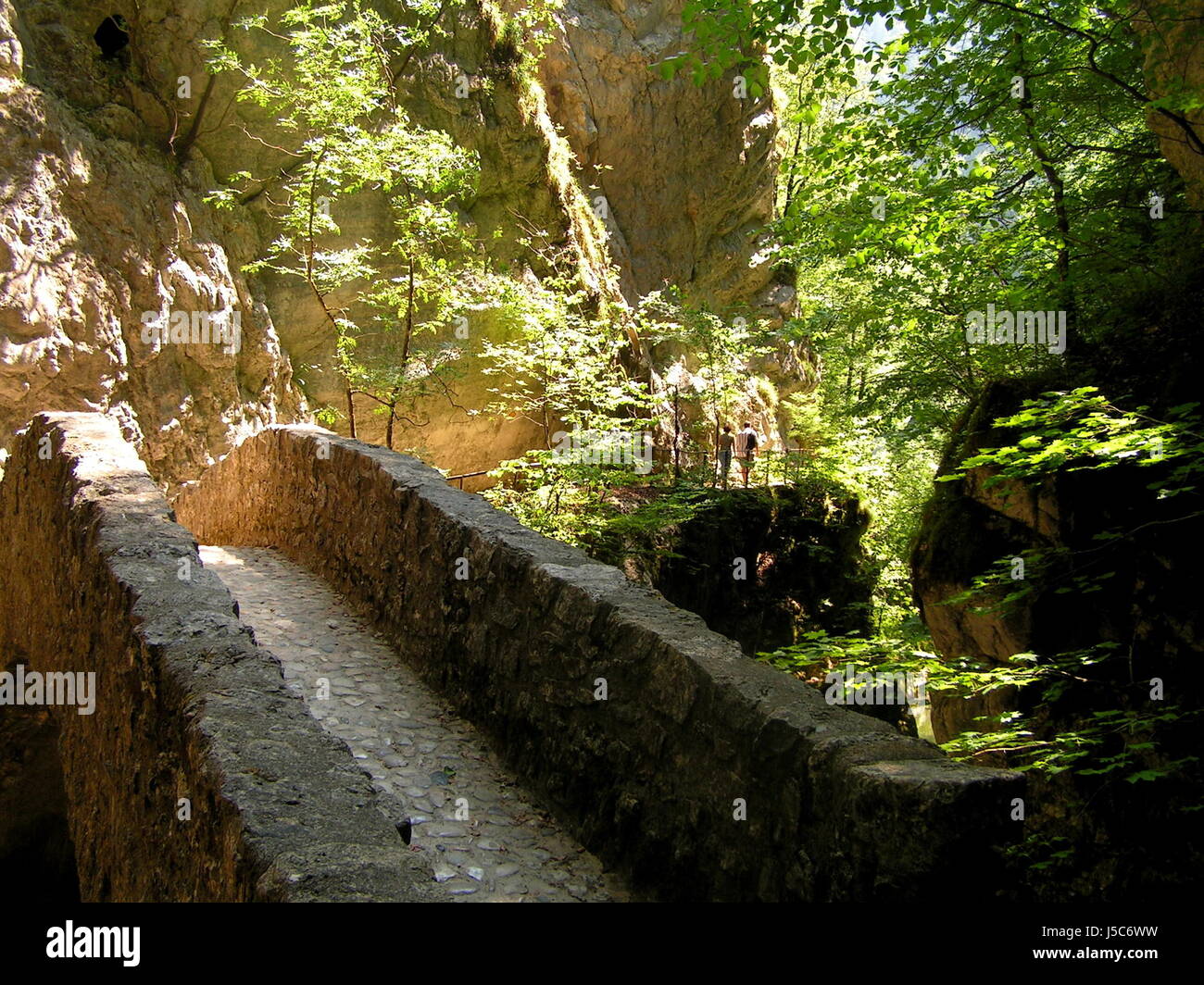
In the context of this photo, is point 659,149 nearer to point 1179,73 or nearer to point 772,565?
point 772,565

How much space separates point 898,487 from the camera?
18266 mm

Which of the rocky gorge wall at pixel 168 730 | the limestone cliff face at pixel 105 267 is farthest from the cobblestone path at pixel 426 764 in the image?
the limestone cliff face at pixel 105 267

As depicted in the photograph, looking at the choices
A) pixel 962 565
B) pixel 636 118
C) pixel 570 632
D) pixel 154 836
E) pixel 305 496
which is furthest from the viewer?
pixel 636 118

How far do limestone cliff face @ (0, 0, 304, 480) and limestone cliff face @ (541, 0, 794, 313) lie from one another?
1005 cm

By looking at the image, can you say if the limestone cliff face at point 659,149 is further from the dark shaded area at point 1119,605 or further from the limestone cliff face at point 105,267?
the dark shaded area at point 1119,605

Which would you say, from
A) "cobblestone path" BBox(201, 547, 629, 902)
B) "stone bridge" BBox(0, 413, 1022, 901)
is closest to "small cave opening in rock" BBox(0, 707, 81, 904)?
"stone bridge" BBox(0, 413, 1022, 901)

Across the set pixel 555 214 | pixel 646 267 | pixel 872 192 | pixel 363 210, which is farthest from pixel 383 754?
pixel 646 267

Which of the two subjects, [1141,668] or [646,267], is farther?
[646,267]

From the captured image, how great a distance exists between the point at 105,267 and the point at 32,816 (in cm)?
735

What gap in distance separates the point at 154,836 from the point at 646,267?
20.8 m

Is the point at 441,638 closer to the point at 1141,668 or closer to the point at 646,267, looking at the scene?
the point at 1141,668

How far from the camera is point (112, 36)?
12352 mm

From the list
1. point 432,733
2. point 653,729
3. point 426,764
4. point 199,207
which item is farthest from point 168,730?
point 199,207

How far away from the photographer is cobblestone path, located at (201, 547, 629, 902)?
3.67m
